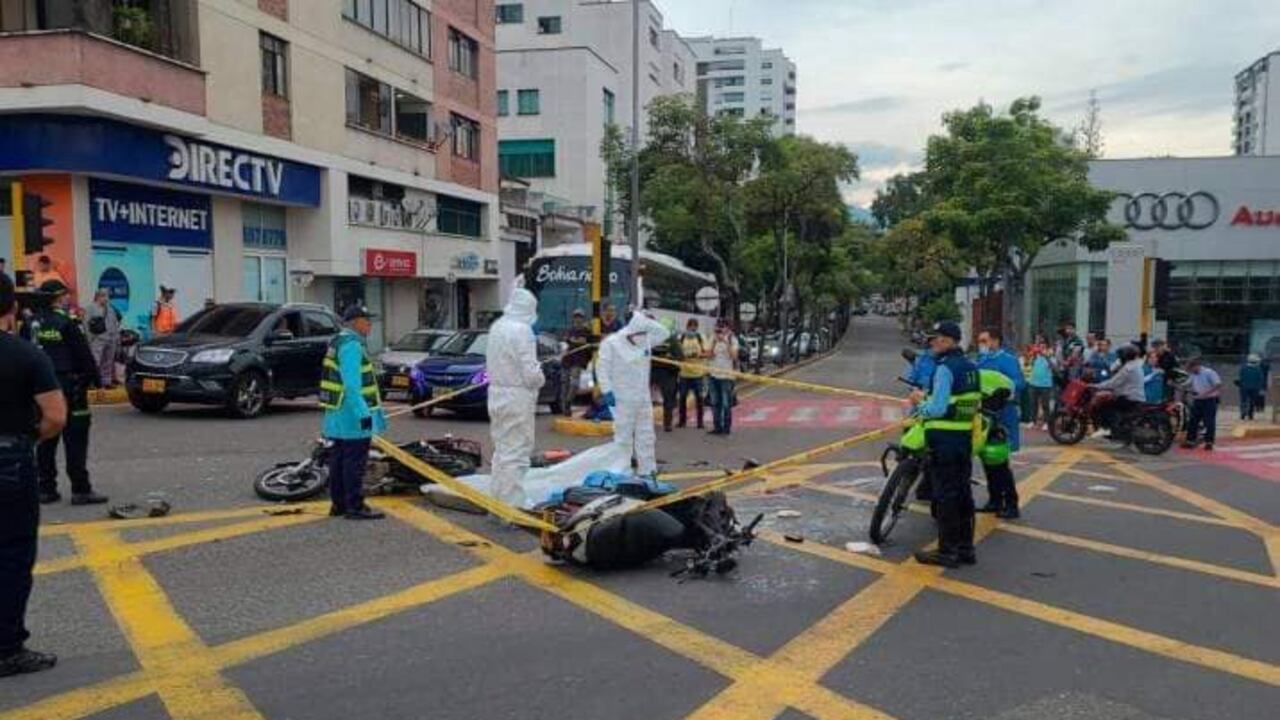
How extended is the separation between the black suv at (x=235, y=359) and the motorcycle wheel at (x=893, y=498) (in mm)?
10101

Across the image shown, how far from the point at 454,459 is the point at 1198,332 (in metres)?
26.0

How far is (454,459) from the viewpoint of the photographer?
392 inches

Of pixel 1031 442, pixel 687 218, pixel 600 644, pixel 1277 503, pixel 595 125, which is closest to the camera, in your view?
pixel 600 644

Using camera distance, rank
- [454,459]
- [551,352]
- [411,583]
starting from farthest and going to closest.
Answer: [551,352] < [454,459] < [411,583]

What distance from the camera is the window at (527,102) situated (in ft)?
197

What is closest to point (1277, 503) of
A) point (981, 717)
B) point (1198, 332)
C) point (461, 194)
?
point (981, 717)

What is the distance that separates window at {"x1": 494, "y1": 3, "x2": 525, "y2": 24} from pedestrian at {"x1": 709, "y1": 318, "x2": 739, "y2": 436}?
55.6 meters

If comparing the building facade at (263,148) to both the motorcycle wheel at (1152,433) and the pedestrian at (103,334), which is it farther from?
the motorcycle wheel at (1152,433)

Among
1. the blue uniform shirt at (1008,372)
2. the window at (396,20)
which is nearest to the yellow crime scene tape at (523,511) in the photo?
the blue uniform shirt at (1008,372)

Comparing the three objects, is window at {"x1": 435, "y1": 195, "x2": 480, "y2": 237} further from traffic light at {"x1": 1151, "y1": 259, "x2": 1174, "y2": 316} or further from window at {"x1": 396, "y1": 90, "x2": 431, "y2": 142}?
traffic light at {"x1": 1151, "y1": 259, "x2": 1174, "y2": 316}

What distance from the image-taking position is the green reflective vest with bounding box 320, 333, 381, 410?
27.5 feet

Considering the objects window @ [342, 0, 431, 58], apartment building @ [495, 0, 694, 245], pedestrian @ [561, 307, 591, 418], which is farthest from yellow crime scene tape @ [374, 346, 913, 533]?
apartment building @ [495, 0, 694, 245]

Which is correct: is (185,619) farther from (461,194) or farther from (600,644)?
(461,194)

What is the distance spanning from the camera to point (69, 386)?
8977 mm
